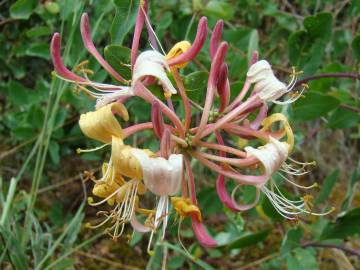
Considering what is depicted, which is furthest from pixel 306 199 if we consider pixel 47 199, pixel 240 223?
pixel 47 199

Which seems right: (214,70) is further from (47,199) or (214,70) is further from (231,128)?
(47,199)

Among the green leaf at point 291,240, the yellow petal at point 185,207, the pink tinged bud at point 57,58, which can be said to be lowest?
the green leaf at point 291,240

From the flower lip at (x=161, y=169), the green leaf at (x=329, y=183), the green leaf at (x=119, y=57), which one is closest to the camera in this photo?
the flower lip at (x=161, y=169)

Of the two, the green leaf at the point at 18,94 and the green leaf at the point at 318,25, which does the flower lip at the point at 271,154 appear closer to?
the green leaf at the point at 318,25

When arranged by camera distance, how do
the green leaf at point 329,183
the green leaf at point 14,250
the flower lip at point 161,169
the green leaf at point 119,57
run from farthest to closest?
the green leaf at point 329,183, the green leaf at point 14,250, the green leaf at point 119,57, the flower lip at point 161,169

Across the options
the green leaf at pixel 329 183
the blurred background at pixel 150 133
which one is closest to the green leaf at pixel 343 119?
the blurred background at pixel 150 133

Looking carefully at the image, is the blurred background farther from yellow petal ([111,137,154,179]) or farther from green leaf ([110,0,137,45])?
yellow petal ([111,137,154,179])
